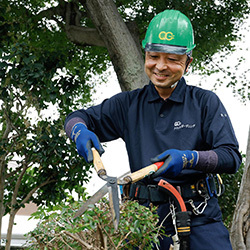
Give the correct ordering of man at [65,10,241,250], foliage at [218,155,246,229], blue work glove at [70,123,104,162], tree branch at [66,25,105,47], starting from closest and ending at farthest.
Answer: blue work glove at [70,123,104,162] → man at [65,10,241,250] → tree branch at [66,25,105,47] → foliage at [218,155,246,229]

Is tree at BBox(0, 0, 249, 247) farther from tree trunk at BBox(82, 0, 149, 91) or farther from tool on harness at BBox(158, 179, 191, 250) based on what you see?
tool on harness at BBox(158, 179, 191, 250)

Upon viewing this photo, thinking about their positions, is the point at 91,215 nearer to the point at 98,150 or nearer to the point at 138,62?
the point at 98,150

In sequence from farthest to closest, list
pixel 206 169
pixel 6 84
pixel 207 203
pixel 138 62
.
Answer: pixel 138 62 → pixel 6 84 → pixel 207 203 → pixel 206 169

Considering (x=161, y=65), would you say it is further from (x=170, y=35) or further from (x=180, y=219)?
(x=180, y=219)

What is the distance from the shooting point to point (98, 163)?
85.4 inches

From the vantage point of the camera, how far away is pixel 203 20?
8102mm

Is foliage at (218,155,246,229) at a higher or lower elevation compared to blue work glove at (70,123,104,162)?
higher

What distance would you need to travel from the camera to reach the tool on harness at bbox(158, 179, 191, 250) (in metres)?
2.34

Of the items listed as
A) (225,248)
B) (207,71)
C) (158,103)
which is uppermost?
(207,71)

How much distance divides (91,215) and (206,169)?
64cm

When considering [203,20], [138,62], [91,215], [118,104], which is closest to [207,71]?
[203,20]

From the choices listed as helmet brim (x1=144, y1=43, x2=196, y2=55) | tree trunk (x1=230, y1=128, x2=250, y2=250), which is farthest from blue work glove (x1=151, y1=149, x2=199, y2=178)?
tree trunk (x1=230, y1=128, x2=250, y2=250)

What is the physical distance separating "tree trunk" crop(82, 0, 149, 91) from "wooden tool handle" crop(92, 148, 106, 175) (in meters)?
3.72

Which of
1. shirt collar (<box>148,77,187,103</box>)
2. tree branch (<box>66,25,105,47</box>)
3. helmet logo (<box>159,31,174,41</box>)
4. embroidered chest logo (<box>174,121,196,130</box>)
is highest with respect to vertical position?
tree branch (<box>66,25,105,47</box>)
